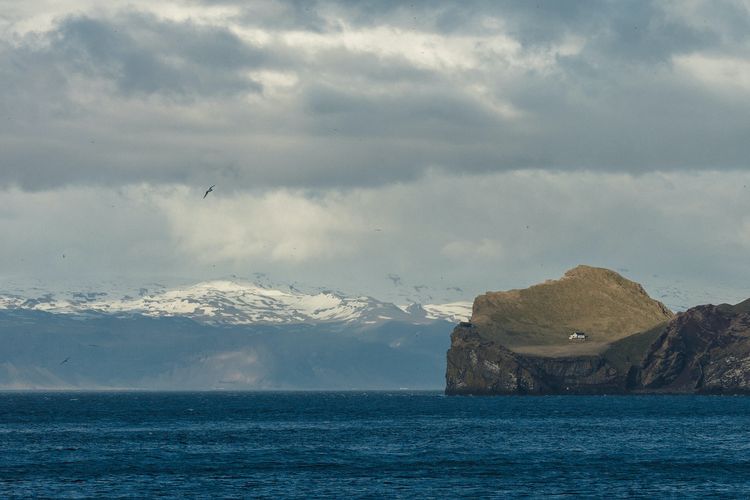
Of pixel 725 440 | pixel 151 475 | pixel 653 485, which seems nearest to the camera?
pixel 653 485

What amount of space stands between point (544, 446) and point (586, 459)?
854 inches

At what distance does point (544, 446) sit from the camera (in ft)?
620

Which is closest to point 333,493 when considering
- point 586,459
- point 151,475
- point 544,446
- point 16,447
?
point 151,475

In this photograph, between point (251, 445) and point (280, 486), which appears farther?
point (251, 445)

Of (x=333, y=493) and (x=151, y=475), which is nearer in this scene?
(x=333, y=493)

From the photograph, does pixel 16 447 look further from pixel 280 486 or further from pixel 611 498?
pixel 611 498

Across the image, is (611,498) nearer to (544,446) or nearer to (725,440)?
(544,446)

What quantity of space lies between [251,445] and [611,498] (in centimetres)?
7616

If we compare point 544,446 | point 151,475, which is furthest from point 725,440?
point 151,475

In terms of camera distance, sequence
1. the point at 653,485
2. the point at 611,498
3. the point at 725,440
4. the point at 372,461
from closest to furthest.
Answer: the point at 611,498
the point at 653,485
the point at 372,461
the point at 725,440

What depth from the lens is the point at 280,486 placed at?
14000 centimetres

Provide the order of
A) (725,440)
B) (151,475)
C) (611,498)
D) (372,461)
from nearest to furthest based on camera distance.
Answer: (611,498), (151,475), (372,461), (725,440)

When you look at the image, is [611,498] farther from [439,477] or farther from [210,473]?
[210,473]

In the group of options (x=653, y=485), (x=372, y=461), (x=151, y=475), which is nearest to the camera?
(x=653, y=485)
